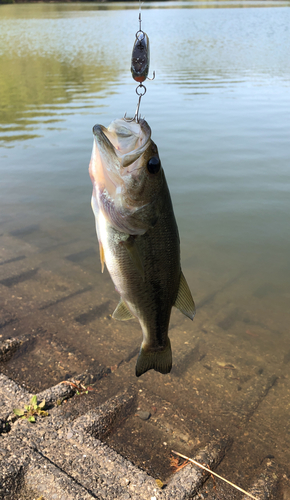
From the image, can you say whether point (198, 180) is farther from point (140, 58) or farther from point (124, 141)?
point (124, 141)

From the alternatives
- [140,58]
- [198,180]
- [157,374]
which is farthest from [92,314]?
[198,180]

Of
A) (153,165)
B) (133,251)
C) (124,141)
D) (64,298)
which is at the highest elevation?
(124,141)

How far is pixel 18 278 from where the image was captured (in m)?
6.95

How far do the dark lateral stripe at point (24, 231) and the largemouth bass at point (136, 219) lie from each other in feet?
20.6

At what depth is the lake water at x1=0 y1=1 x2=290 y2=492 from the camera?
242 inches

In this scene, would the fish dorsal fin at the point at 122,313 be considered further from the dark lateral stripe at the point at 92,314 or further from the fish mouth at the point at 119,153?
the dark lateral stripe at the point at 92,314

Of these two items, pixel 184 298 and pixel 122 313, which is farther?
pixel 122 313

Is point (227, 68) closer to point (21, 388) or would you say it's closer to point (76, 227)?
point (76, 227)

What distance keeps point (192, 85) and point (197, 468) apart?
22.6m

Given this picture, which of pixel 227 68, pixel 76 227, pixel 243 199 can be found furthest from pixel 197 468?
pixel 227 68

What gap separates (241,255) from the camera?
7867 millimetres

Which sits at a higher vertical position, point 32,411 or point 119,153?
point 119,153

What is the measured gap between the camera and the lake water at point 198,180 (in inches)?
242

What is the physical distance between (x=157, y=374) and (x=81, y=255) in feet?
11.3
